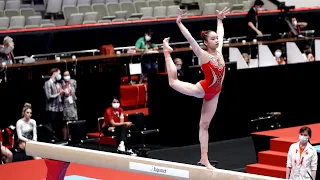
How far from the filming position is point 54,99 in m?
15.1

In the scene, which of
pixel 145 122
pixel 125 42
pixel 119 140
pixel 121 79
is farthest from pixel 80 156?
pixel 125 42

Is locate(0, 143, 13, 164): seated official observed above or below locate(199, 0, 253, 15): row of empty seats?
below

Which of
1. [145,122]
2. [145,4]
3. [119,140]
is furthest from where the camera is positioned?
[145,4]

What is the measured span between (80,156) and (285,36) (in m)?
11.6

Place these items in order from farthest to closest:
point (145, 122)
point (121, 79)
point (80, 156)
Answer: point (121, 79) → point (145, 122) → point (80, 156)

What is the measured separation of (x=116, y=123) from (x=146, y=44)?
3024 mm

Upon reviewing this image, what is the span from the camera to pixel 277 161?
12766 millimetres

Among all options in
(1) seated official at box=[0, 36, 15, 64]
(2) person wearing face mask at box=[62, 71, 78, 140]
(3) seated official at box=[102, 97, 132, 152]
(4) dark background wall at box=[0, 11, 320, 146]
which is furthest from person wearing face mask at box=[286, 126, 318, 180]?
(1) seated official at box=[0, 36, 15, 64]

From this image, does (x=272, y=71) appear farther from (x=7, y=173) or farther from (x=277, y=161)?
(x=7, y=173)

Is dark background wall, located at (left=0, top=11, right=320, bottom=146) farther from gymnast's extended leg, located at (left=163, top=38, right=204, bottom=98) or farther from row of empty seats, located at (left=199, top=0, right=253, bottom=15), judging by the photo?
gymnast's extended leg, located at (left=163, top=38, right=204, bottom=98)

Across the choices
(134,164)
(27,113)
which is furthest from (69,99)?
(134,164)

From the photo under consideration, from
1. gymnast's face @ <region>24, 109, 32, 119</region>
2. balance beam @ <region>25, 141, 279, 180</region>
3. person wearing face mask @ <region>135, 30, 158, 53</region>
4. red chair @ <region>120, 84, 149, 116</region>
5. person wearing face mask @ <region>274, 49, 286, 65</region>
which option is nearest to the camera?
balance beam @ <region>25, 141, 279, 180</region>

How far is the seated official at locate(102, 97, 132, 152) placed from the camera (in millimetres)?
14547

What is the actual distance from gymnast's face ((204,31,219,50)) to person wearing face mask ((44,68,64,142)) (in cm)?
718
